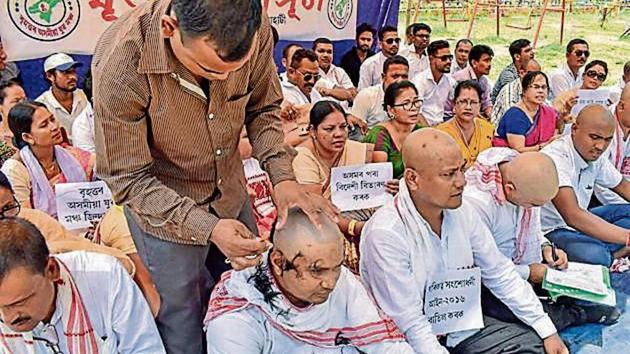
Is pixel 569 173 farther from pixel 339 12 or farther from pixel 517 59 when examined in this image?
pixel 339 12

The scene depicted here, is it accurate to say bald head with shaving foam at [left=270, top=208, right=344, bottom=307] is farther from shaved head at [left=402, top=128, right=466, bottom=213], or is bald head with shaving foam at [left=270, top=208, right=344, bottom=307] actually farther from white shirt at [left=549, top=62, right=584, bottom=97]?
white shirt at [left=549, top=62, right=584, bottom=97]

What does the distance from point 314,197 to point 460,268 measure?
0.89 meters

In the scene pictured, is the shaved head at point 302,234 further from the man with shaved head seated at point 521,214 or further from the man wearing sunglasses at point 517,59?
the man wearing sunglasses at point 517,59

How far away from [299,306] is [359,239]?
109 centimetres

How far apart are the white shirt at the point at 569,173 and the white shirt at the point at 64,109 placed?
2.89 meters

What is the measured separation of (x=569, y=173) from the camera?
120 inches

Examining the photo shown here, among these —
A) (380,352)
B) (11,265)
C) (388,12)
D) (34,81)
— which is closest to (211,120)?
(11,265)

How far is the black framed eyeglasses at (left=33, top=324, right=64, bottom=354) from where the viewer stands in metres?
1.56

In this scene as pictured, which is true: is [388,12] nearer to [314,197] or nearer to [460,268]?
[460,268]

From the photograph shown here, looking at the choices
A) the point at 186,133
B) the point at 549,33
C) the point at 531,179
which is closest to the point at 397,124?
the point at 531,179

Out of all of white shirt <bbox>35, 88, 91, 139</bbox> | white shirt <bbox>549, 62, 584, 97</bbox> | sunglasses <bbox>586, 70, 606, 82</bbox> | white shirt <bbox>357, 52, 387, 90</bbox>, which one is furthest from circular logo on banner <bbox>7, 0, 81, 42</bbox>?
white shirt <bbox>549, 62, 584, 97</bbox>

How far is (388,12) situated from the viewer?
650 centimetres

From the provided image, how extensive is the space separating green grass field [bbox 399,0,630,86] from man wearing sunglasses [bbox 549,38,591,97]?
13.7ft

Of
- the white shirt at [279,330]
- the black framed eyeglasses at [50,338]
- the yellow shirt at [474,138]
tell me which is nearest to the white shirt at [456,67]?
the yellow shirt at [474,138]
